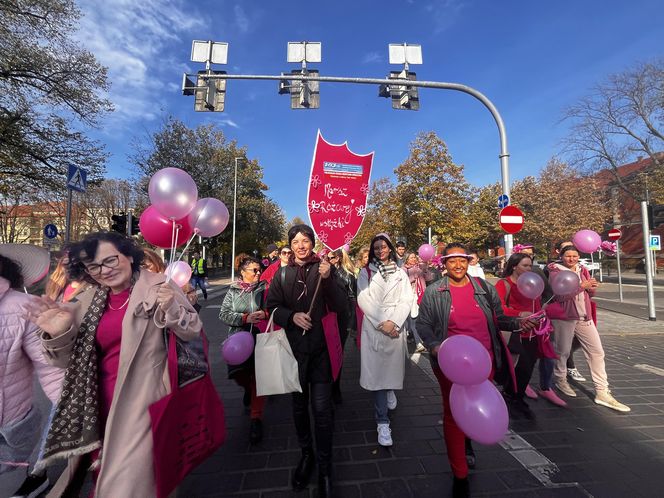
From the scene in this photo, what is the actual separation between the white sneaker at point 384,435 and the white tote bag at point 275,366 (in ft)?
3.65

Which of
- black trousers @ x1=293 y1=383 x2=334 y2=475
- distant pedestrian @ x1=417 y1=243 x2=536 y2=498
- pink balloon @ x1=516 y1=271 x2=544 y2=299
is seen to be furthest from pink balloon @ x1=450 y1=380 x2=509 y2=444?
pink balloon @ x1=516 y1=271 x2=544 y2=299

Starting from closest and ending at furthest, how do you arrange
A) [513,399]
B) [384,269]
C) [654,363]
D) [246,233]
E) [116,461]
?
[116,461]
[384,269]
[513,399]
[654,363]
[246,233]

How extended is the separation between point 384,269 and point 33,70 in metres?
15.5

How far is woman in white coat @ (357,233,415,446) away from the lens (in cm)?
338

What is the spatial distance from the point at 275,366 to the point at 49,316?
5.14 feet

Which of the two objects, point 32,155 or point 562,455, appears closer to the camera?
point 562,455

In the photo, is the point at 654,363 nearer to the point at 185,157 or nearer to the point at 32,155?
the point at 32,155

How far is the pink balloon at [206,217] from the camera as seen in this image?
9.64 ft

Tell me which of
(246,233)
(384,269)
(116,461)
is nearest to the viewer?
(116,461)

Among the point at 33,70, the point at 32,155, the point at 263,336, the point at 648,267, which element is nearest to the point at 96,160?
the point at 32,155

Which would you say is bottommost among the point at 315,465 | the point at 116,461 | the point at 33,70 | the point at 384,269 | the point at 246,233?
the point at 315,465

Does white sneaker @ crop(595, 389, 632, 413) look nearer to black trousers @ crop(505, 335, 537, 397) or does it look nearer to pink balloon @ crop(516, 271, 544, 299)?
black trousers @ crop(505, 335, 537, 397)

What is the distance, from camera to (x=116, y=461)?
1.74 meters

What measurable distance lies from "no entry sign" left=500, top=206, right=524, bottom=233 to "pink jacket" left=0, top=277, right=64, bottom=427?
7853mm
